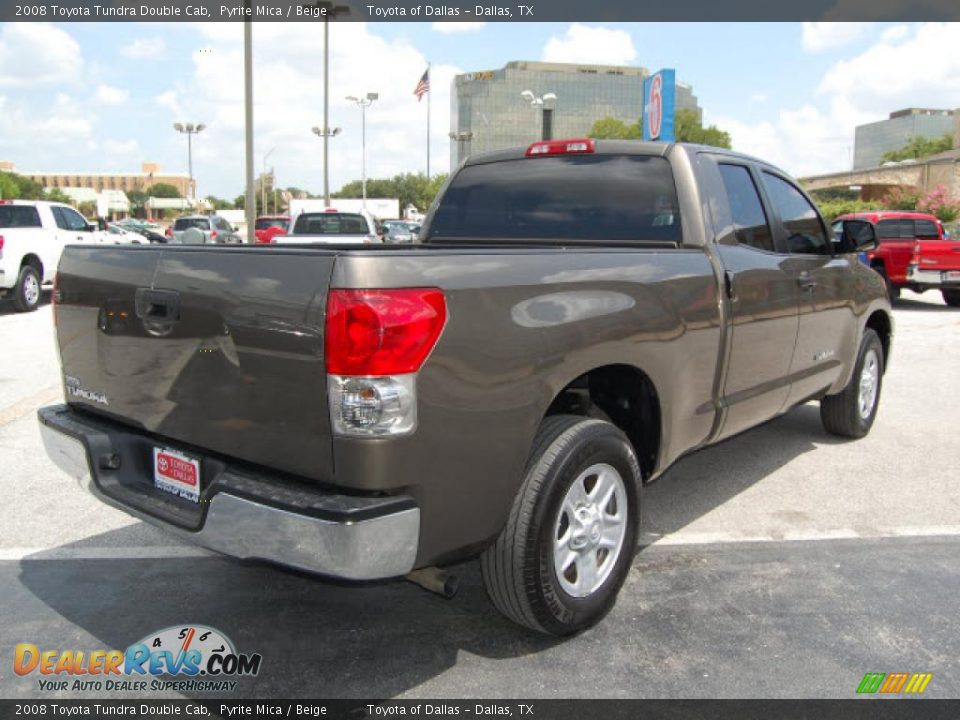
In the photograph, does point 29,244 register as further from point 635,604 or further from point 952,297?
point 952,297

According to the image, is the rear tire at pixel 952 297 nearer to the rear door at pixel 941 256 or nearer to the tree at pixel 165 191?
the rear door at pixel 941 256

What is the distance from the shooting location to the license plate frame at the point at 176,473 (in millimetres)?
2768

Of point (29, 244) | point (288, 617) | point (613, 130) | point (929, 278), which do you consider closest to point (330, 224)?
point (29, 244)

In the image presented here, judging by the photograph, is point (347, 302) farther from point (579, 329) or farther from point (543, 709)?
point (543, 709)

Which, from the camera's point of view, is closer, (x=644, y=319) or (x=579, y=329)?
(x=579, y=329)

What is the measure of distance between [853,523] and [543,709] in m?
2.54

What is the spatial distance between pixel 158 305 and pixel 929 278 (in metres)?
15.5

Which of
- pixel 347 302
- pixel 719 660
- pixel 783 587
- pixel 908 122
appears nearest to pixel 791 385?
pixel 783 587

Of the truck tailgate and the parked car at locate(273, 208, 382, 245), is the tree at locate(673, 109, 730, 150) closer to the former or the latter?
the parked car at locate(273, 208, 382, 245)

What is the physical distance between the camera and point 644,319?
3281 mm

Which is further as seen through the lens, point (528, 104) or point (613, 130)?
point (613, 130)

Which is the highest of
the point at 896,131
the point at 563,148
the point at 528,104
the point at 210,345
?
the point at 896,131

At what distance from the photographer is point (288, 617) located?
330cm

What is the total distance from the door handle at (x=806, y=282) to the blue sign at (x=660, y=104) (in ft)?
35.8
